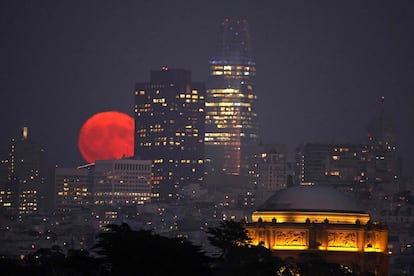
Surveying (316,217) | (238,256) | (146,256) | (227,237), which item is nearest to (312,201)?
(316,217)

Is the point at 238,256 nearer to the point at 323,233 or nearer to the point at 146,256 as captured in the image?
the point at 146,256

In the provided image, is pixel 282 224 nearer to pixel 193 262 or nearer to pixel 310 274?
pixel 310 274

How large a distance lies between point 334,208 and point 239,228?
28.1 meters

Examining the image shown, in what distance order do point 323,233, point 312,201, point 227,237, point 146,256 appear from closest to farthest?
point 146,256
point 227,237
point 323,233
point 312,201

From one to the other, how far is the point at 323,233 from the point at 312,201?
12.5ft

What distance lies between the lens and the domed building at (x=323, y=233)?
169m

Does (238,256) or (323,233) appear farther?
(323,233)

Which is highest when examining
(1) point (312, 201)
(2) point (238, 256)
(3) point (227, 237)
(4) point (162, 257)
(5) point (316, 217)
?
(1) point (312, 201)

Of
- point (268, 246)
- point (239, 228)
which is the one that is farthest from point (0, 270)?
point (268, 246)

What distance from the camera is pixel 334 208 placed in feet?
566

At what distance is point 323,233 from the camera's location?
169500mm

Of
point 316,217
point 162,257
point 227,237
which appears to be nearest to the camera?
point 162,257

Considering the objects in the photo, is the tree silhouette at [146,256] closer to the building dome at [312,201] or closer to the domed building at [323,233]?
the domed building at [323,233]

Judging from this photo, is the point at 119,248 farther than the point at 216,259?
No
